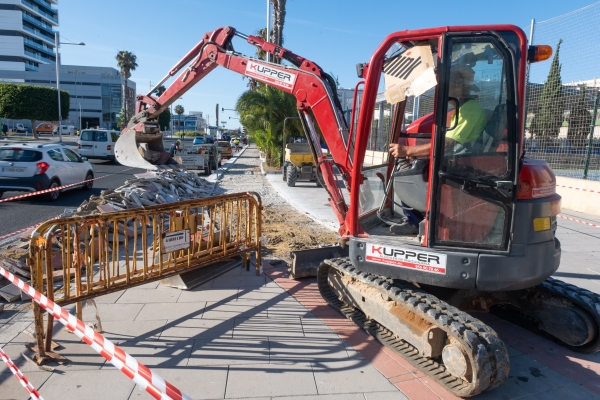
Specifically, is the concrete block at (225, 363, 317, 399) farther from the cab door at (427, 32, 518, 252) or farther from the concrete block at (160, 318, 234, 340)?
the cab door at (427, 32, 518, 252)

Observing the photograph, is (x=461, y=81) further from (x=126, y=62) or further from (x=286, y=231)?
(x=126, y=62)

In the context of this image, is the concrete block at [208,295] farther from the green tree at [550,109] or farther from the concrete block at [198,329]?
the green tree at [550,109]

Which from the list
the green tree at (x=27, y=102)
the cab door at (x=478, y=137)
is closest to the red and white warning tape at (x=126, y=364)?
the cab door at (x=478, y=137)

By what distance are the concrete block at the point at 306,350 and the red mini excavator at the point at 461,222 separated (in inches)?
18.0

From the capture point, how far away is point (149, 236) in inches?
324

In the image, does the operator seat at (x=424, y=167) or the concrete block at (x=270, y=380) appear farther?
the operator seat at (x=424, y=167)

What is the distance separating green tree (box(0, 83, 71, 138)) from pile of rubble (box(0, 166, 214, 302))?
46.1 m

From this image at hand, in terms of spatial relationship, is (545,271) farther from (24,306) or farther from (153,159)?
(153,159)

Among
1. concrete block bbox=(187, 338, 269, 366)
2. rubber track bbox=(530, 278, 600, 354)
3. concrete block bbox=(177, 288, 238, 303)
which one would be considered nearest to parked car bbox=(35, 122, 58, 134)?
concrete block bbox=(177, 288, 238, 303)

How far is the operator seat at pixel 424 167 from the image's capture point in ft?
11.2

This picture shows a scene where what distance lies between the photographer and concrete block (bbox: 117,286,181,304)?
16.5ft

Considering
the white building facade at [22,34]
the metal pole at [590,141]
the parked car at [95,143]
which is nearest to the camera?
the metal pole at [590,141]

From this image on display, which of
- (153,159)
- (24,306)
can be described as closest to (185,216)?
(24,306)

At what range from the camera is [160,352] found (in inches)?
152
